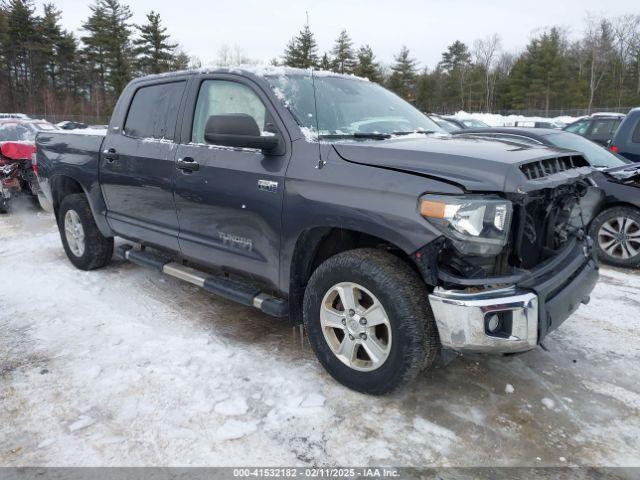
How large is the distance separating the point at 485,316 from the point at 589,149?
517cm

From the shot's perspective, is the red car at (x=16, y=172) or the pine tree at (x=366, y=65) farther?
the pine tree at (x=366, y=65)

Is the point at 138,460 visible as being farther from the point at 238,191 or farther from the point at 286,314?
the point at 238,191

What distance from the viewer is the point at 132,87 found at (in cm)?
469

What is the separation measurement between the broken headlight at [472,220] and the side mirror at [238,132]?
115 cm

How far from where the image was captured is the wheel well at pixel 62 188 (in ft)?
17.8

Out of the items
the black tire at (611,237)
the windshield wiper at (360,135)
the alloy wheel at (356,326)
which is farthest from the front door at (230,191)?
the black tire at (611,237)

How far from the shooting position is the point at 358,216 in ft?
8.96

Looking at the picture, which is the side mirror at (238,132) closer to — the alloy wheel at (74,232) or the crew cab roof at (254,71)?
the crew cab roof at (254,71)

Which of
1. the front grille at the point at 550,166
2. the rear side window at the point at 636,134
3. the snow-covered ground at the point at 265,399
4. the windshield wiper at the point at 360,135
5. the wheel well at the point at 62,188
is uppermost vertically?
the rear side window at the point at 636,134

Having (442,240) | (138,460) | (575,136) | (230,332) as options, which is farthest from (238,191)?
(575,136)

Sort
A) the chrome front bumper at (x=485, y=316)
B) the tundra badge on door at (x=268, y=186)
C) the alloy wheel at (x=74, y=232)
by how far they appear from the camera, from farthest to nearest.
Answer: the alloy wheel at (x=74, y=232)
the tundra badge on door at (x=268, y=186)
the chrome front bumper at (x=485, y=316)

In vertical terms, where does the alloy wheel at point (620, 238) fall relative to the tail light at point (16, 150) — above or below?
below

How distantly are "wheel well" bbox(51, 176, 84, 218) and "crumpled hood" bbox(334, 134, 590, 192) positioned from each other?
378cm

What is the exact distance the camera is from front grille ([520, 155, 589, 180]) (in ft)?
8.63
